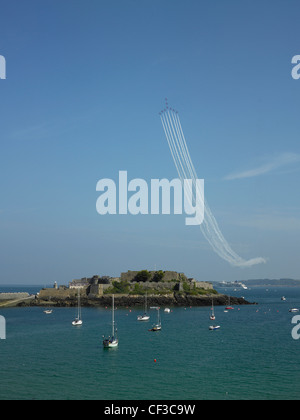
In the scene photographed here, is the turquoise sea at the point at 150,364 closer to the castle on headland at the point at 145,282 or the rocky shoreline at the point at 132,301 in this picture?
the rocky shoreline at the point at 132,301

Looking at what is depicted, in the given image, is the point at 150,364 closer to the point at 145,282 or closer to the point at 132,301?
the point at 132,301

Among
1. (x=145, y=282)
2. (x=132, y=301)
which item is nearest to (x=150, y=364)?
(x=132, y=301)

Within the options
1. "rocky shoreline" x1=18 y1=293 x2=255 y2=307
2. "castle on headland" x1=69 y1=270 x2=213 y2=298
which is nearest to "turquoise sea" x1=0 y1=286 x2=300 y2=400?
"rocky shoreline" x1=18 y1=293 x2=255 y2=307

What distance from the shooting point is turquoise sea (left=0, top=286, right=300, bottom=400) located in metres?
36.9

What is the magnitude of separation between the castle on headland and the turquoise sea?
5946 centimetres

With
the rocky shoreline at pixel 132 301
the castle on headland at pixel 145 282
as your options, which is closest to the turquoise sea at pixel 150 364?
the rocky shoreline at pixel 132 301

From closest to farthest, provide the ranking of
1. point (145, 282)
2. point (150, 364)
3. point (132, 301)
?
point (150, 364) → point (132, 301) → point (145, 282)

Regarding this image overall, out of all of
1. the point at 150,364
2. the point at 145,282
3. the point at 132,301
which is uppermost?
the point at 145,282

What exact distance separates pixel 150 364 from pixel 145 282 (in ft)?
320

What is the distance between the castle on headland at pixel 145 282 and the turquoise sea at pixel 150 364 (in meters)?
59.5

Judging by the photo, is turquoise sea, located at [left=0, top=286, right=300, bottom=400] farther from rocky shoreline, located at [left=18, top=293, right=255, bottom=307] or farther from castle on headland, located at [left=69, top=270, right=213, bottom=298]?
castle on headland, located at [left=69, top=270, right=213, bottom=298]

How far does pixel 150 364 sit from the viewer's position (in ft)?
155

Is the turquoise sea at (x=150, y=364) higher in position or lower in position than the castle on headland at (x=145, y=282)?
lower

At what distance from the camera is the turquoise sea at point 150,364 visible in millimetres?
36909
